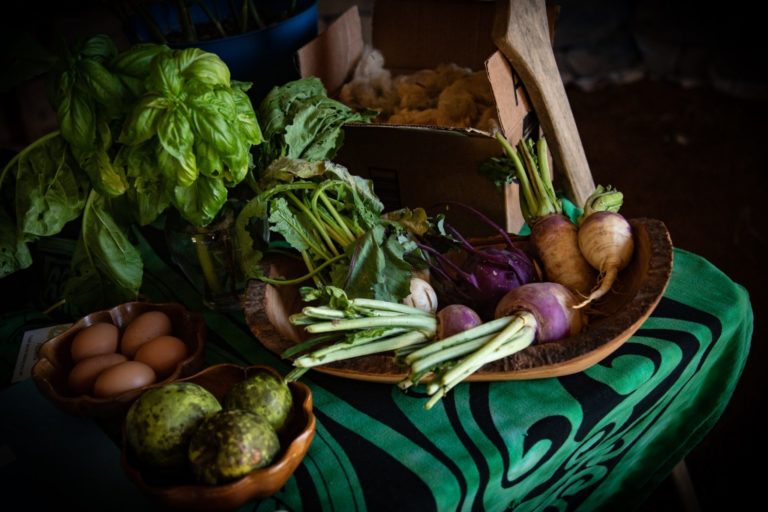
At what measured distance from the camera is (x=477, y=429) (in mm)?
778

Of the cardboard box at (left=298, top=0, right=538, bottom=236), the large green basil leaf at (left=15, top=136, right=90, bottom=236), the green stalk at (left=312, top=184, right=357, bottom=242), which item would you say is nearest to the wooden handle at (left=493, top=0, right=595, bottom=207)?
the cardboard box at (left=298, top=0, right=538, bottom=236)

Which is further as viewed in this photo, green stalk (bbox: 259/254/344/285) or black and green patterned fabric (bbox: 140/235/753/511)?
green stalk (bbox: 259/254/344/285)

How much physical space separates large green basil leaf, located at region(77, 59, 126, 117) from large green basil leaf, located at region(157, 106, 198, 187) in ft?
0.34

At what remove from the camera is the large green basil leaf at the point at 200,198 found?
848 millimetres

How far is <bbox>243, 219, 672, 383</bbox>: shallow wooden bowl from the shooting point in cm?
79

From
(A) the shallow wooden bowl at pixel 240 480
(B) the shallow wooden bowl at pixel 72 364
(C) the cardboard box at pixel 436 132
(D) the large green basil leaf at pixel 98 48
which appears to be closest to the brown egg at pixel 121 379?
(B) the shallow wooden bowl at pixel 72 364

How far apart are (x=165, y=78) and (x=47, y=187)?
28 cm

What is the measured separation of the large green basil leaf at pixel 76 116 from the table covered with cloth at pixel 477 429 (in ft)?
1.19

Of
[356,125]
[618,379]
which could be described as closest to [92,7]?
[356,125]

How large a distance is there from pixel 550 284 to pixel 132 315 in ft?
2.10

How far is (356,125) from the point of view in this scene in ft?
3.91

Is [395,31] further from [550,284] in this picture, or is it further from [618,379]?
[618,379]

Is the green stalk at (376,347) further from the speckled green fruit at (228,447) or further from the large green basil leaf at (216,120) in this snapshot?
the large green basil leaf at (216,120)

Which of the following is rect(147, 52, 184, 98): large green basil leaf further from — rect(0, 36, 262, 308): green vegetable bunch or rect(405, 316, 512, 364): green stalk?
rect(405, 316, 512, 364): green stalk
